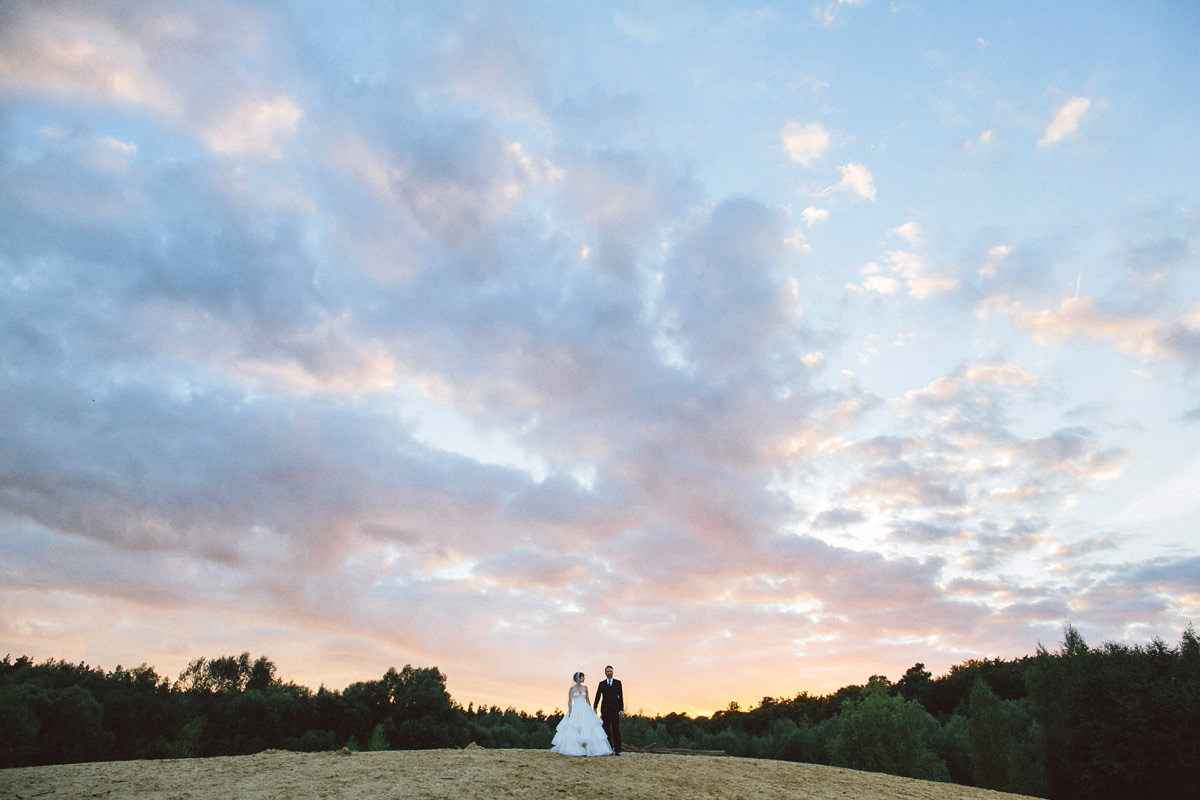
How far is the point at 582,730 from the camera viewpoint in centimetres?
2381

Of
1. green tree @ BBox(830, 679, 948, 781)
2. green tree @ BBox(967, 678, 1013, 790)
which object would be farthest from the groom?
green tree @ BBox(967, 678, 1013, 790)

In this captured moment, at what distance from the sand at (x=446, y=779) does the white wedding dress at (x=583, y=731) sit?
37 cm

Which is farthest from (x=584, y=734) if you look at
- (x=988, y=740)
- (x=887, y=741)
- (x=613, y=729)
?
(x=988, y=740)

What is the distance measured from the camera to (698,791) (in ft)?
70.6

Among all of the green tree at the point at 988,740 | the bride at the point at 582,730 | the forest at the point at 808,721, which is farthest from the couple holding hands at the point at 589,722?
the green tree at the point at 988,740

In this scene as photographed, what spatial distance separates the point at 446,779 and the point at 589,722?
5039 millimetres

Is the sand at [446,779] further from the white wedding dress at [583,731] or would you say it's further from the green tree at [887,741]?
the green tree at [887,741]

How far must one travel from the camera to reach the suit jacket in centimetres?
2294

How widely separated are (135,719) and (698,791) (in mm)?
82014

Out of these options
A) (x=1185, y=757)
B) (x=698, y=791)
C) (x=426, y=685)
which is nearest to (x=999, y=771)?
(x=1185, y=757)

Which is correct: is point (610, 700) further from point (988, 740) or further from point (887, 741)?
point (988, 740)

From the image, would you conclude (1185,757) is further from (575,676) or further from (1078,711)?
(575,676)

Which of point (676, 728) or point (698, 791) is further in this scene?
point (676, 728)

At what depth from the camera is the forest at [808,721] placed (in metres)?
34.0
